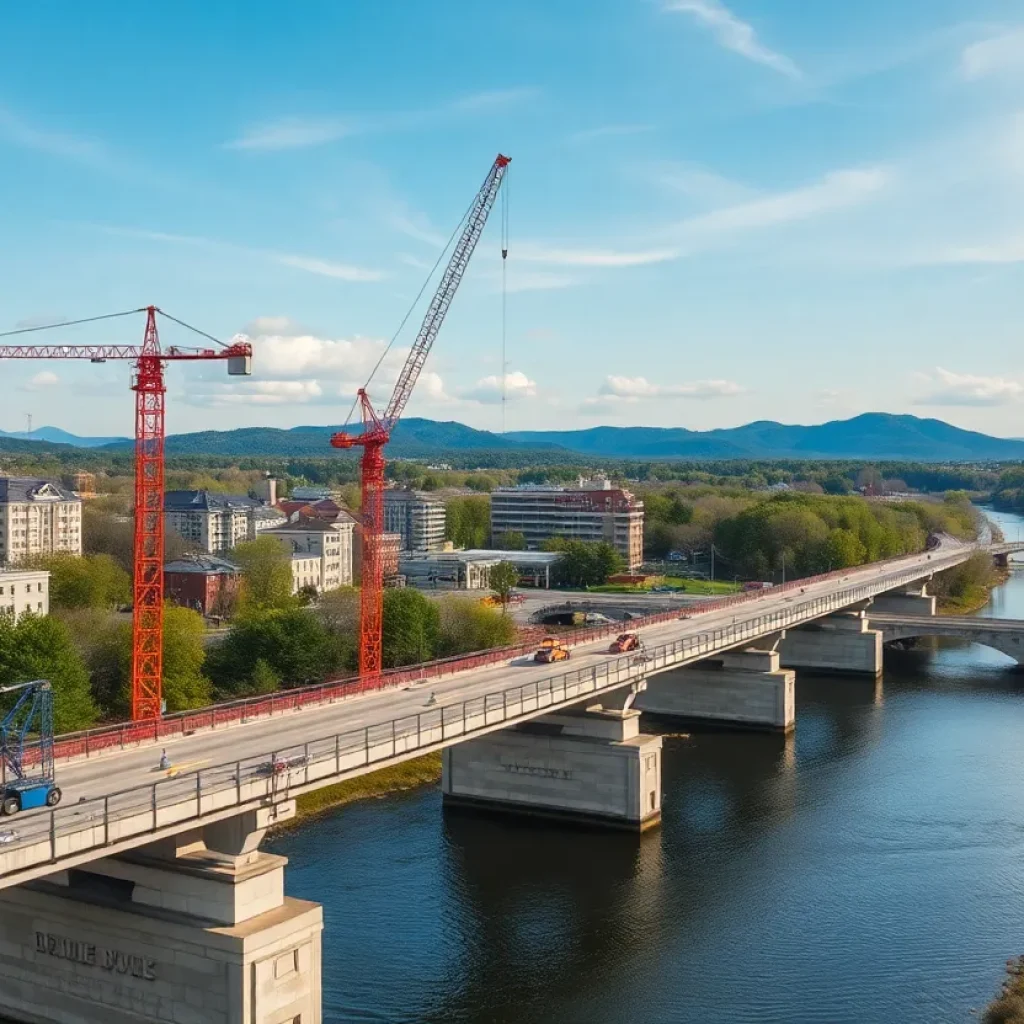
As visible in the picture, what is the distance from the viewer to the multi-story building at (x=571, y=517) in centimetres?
17400

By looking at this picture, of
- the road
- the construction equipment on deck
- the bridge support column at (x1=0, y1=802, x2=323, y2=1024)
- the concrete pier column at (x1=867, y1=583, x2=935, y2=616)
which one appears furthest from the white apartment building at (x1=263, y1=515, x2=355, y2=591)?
the bridge support column at (x1=0, y1=802, x2=323, y2=1024)

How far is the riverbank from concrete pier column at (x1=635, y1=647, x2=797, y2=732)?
714 inches

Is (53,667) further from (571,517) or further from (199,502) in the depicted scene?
(571,517)

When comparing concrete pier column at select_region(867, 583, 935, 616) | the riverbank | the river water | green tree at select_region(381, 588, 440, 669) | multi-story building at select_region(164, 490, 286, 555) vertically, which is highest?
multi-story building at select_region(164, 490, 286, 555)

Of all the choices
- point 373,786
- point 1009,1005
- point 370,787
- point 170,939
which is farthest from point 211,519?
point 1009,1005

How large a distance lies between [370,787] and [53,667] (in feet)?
53.9

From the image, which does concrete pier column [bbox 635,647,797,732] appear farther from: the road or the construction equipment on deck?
the construction equipment on deck

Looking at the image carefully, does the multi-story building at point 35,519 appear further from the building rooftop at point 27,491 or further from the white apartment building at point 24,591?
the white apartment building at point 24,591

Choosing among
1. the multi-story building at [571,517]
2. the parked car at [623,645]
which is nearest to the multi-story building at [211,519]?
the multi-story building at [571,517]

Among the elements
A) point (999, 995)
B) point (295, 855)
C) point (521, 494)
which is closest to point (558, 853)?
point (295, 855)

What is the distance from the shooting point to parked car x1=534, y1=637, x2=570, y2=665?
64438 mm

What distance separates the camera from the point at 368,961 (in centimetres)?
4100

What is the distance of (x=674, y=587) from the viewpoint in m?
146

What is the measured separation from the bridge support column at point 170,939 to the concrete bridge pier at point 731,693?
155ft
